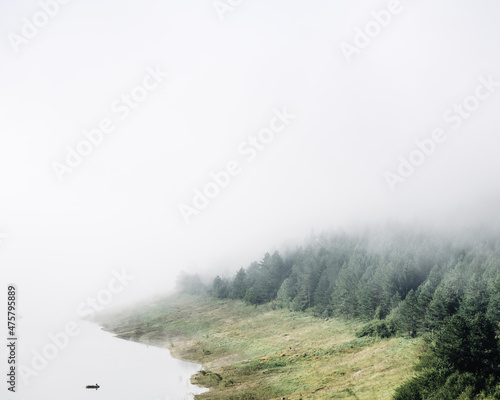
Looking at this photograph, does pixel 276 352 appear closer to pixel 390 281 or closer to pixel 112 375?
pixel 112 375

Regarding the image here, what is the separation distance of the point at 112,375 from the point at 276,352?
1208 inches

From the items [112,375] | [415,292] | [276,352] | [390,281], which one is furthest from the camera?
[390,281]

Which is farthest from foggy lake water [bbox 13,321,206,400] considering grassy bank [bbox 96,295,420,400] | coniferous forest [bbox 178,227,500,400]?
coniferous forest [bbox 178,227,500,400]

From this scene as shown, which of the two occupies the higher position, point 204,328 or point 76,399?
point 76,399

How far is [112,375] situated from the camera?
62.5 metres

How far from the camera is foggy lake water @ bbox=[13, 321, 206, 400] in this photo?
5128 cm

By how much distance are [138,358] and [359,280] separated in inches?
2245

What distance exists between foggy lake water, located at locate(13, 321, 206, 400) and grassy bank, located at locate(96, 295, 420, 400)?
424 centimetres

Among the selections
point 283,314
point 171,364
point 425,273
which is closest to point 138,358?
point 171,364

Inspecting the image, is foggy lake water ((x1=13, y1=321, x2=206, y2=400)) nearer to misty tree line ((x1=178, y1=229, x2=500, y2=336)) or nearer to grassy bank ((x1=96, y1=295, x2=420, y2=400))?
grassy bank ((x1=96, y1=295, x2=420, y2=400))

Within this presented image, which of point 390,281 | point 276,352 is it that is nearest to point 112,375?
point 276,352

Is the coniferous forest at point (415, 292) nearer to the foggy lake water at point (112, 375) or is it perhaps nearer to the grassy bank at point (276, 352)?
the grassy bank at point (276, 352)

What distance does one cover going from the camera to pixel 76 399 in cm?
4947

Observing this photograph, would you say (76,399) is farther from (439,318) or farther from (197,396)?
(439,318)
